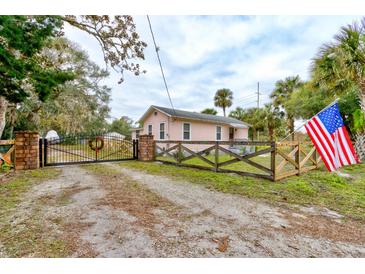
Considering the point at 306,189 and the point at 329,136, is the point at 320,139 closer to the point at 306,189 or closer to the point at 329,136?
the point at 329,136

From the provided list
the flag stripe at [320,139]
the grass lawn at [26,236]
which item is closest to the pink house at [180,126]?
the flag stripe at [320,139]

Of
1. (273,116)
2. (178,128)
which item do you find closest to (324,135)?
(178,128)

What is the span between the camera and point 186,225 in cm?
254

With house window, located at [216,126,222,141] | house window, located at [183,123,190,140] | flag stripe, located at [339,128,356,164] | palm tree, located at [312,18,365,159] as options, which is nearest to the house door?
house window, located at [216,126,222,141]

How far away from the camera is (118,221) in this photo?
2615 mm

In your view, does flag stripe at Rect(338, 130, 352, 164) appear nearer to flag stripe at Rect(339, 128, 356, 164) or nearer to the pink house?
flag stripe at Rect(339, 128, 356, 164)

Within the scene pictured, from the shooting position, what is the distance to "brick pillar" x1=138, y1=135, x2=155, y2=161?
30.1ft

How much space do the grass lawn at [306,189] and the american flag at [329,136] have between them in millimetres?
591

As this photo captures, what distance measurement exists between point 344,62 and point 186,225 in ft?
27.9

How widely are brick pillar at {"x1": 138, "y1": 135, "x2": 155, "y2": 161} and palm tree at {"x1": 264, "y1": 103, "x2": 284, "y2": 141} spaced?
16.3m

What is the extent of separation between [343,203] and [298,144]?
2636 millimetres

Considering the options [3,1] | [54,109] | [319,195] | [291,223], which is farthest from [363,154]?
[54,109]

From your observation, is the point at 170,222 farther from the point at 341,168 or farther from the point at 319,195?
the point at 341,168

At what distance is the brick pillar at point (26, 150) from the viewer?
20.4ft
